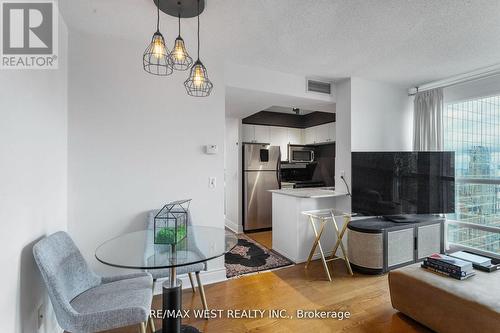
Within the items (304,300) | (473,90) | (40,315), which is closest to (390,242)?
(304,300)

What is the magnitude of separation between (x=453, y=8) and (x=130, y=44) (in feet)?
9.52

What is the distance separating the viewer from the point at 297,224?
10.8ft

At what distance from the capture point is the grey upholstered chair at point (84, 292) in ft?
4.44

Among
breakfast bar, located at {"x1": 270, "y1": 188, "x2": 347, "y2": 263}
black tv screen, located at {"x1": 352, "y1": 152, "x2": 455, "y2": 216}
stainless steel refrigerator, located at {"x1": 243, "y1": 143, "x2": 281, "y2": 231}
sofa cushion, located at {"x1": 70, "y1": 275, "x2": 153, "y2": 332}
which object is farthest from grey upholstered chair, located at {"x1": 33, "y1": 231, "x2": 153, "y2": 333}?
stainless steel refrigerator, located at {"x1": 243, "y1": 143, "x2": 281, "y2": 231}

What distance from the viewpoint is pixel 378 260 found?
2.93 meters

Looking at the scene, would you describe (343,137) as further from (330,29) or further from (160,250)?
(160,250)

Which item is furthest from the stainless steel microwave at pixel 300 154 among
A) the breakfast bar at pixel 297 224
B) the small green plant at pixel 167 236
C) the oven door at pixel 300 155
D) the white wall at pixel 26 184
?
the white wall at pixel 26 184

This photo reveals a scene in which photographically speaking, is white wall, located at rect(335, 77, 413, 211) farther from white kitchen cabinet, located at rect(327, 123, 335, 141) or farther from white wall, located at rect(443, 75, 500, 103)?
white kitchen cabinet, located at rect(327, 123, 335, 141)

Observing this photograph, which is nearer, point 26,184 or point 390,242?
point 26,184

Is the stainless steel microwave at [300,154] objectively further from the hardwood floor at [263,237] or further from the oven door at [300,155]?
the hardwood floor at [263,237]

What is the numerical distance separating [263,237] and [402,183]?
247 centimetres

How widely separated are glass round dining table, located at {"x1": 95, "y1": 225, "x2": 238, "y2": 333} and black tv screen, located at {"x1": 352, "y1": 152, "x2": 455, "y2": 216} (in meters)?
2.14

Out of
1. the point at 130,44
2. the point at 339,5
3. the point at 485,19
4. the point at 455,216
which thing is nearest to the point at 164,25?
the point at 130,44

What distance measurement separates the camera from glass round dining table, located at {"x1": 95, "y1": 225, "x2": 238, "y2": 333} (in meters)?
1.54
